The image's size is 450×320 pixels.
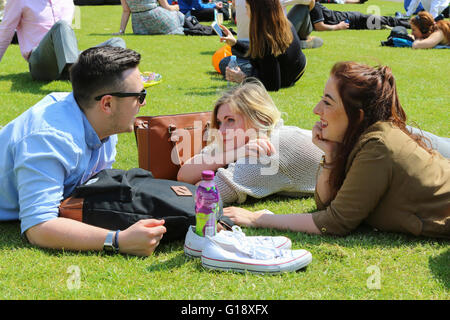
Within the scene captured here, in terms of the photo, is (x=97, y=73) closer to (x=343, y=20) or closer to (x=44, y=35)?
(x=44, y=35)

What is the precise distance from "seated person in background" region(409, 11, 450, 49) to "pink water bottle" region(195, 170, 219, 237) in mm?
9081

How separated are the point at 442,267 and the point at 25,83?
6.55 meters

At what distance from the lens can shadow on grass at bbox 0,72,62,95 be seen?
7384 mm

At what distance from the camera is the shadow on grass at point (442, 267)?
2828 mm

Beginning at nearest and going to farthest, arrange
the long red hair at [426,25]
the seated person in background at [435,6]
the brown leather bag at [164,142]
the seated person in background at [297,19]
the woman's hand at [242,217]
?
the woman's hand at [242,217] < the brown leather bag at [164,142] < the seated person in background at [297,19] < the long red hair at [426,25] < the seated person in background at [435,6]

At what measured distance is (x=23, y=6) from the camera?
25.1 ft

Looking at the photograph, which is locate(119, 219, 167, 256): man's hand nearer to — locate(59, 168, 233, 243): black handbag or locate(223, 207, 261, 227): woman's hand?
Result: locate(59, 168, 233, 243): black handbag

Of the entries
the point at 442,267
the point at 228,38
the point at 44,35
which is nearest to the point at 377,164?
the point at 442,267

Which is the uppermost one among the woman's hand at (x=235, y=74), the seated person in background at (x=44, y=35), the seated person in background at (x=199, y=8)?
the seated person in background at (x=44, y=35)

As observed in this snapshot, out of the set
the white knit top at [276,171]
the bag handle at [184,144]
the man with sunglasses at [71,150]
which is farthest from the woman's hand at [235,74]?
the man with sunglasses at [71,150]

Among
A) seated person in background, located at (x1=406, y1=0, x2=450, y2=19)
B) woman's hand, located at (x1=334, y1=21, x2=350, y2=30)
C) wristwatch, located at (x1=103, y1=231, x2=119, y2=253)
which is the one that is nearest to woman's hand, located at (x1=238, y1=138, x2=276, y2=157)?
wristwatch, located at (x1=103, y1=231, x2=119, y2=253)

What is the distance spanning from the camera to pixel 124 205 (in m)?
3.13

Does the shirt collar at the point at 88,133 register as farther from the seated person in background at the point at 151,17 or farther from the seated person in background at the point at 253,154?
the seated person in background at the point at 151,17
